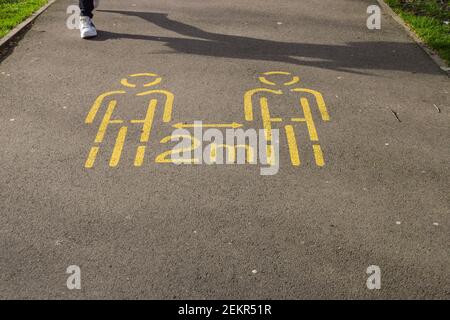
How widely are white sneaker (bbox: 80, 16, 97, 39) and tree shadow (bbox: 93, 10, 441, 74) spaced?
11 cm

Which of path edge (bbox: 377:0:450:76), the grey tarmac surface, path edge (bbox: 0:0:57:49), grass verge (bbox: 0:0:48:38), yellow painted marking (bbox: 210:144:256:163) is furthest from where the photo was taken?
grass verge (bbox: 0:0:48:38)

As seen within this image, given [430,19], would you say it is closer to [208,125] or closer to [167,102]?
[167,102]

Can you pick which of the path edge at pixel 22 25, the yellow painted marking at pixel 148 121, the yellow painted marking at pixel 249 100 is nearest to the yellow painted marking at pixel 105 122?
the yellow painted marking at pixel 148 121

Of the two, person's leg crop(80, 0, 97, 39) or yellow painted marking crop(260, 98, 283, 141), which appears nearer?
yellow painted marking crop(260, 98, 283, 141)

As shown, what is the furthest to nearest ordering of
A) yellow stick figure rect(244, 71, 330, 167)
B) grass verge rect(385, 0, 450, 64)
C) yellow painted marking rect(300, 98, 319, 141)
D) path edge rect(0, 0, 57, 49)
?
path edge rect(0, 0, 57, 49) < grass verge rect(385, 0, 450, 64) < yellow painted marking rect(300, 98, 319, 141) < yellow stick figure rect(244, 71, 330, 167)

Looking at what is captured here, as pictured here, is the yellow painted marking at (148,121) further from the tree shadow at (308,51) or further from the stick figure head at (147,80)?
the tree shadow at (308,51)

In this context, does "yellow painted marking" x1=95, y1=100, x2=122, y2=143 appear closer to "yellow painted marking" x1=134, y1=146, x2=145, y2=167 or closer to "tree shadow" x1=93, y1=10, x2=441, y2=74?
"yellow painted marking" x1=134, y1=146, x2=145, y2=167

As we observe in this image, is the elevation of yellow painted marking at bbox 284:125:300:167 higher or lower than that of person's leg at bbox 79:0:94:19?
lower

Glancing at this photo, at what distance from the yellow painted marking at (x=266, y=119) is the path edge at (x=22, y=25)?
4.50m

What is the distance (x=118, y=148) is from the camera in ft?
23.6

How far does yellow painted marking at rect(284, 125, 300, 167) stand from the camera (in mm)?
6920

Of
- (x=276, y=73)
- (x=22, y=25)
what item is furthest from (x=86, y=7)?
(x=276, y=73)

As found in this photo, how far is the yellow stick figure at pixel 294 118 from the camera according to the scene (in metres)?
7.10

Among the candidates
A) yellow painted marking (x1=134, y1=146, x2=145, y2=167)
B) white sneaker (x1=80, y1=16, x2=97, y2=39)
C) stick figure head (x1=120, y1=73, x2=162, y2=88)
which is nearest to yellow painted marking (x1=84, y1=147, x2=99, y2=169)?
yellow painted marking (x1=134, y1=146, x2=145, y2=167)
